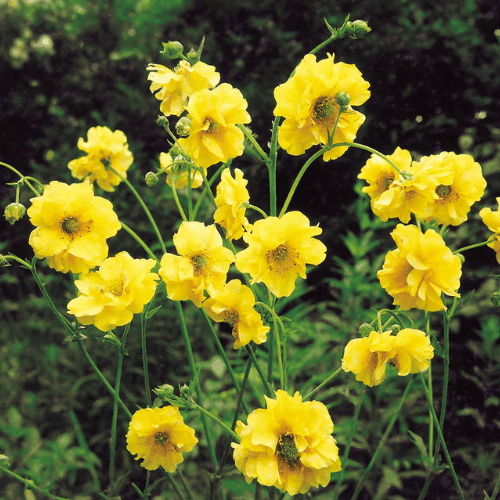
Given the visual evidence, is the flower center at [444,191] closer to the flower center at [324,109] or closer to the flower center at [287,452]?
the flower center at [324,109]

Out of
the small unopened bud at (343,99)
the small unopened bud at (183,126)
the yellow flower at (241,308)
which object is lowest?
the yellow flower at (241,308)

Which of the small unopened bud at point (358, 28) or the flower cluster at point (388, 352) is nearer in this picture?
the flower cluster at point (388, 352)

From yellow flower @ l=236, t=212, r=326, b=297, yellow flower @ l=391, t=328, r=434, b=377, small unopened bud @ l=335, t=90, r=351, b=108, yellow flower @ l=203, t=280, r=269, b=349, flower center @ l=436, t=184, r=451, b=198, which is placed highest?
small unopened bud @ l=335, t=90, r=351, b=108

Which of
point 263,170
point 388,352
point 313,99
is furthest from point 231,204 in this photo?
point 263,170

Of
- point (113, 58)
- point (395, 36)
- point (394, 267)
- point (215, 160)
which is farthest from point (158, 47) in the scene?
point (394, 267)

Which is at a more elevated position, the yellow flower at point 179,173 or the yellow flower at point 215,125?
the yellow flower at point 215,125

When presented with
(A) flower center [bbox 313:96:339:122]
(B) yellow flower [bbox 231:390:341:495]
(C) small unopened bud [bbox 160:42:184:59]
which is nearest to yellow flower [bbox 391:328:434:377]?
(B) yellow flower [bbox 231:390:341:495]

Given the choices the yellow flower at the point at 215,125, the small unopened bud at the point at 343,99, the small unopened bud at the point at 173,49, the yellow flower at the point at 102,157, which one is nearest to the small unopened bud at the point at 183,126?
the yellow flower at the point at 215,125

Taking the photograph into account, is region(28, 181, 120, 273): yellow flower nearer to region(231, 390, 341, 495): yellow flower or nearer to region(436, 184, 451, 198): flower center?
region(231, 390, 341, 495): yellow flower

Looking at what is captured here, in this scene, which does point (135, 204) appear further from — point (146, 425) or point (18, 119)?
point (146, 425)
